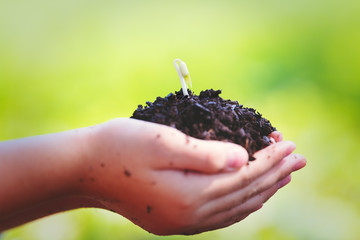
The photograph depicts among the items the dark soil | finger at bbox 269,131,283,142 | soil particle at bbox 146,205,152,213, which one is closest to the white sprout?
the dark soil

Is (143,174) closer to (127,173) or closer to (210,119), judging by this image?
(127,173)

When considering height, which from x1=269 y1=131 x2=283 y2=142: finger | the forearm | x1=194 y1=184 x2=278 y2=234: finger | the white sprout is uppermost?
the white sprout

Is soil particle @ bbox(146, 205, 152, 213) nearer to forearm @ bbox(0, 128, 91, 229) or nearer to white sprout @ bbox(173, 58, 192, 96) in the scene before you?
forearm @ bbox(0, 128, 91, 229)

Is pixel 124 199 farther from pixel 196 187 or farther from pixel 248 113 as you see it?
pixel 248 113

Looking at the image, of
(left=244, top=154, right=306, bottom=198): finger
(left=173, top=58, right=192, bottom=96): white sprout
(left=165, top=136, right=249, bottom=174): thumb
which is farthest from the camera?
(left=173, top=58, right=192, bottom=96): white sprout

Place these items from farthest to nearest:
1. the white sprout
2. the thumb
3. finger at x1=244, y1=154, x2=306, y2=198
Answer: the white sprout
finger at x1=244, y1=154, x2=306, y2=198
the thumb

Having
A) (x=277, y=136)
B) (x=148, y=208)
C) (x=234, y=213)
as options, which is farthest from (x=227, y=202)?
(x=277, y=136)

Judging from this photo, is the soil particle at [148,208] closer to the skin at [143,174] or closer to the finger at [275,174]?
the skin at [143,174]
